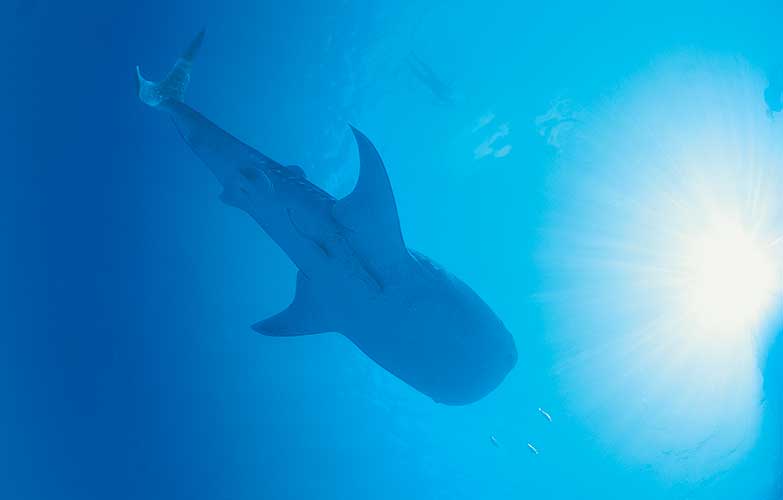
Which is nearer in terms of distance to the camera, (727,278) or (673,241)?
(673,241)

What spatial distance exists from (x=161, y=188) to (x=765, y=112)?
13.5 m

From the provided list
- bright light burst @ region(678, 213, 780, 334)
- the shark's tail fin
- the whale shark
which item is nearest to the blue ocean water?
bright light burst @ region(678, 213, 780, 334)

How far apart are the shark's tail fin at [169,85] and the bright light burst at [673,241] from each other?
8.91 metres

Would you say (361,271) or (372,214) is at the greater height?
(372,214)

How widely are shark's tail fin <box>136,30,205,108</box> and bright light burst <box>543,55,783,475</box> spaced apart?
8.91 metres

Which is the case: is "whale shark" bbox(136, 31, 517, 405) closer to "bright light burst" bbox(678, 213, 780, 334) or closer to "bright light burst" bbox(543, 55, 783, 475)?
"bright light burst" bbox(543, 55, 783, 475)

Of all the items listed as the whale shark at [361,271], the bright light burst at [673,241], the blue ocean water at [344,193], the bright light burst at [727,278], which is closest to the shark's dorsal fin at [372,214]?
the whale shark at [361,271]

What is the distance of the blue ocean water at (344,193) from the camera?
29.2ft

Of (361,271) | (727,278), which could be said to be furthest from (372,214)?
(727,278)

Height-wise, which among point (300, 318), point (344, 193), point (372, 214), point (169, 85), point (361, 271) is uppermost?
point (344, 193)

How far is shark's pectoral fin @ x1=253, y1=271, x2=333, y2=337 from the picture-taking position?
16.5 feet

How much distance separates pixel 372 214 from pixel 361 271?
2.24 ft

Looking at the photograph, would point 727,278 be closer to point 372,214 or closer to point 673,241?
point 673,241

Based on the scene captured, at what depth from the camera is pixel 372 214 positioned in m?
4.00
